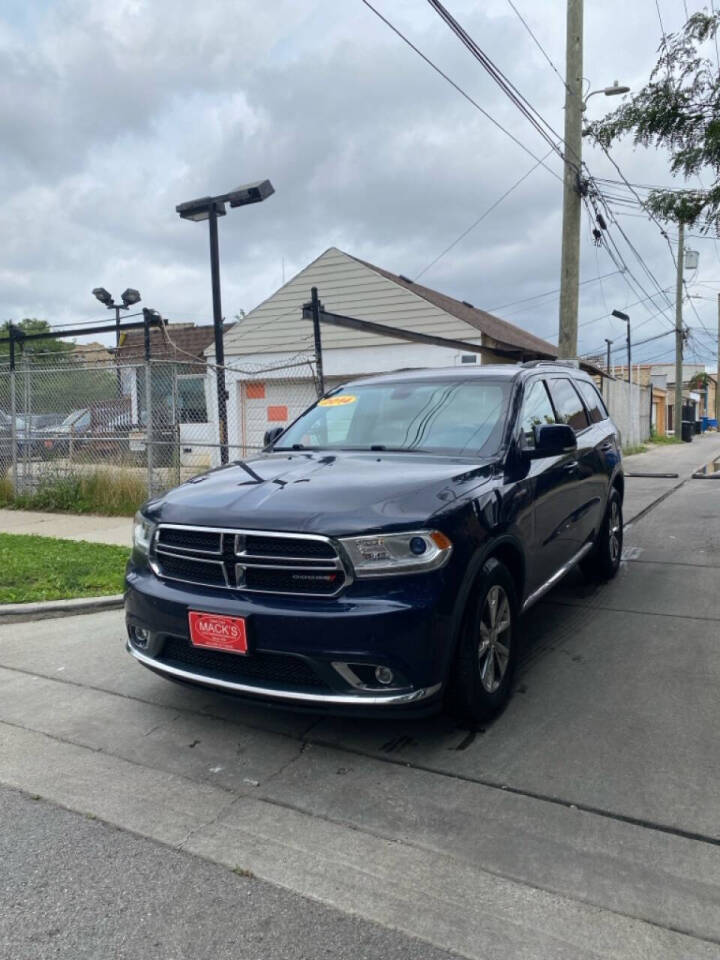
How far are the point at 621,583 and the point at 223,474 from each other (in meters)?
4.08

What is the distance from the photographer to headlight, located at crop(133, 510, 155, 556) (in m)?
3.82

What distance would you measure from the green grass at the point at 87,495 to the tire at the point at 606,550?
633 cm

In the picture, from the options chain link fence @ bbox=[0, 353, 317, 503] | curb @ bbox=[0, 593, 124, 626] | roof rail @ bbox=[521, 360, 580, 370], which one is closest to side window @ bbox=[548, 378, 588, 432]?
roof rail @ bbox=[521, 360, 580, 370]

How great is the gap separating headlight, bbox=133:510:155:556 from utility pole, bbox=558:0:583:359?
1021cm

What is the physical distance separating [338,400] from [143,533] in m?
1.94

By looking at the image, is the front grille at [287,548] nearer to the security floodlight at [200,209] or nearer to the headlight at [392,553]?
the headlight at [392,553]

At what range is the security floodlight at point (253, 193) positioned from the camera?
9.16m

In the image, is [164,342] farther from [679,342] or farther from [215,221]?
[679,342]

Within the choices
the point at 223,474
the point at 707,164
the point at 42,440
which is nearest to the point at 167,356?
the point at 42,440

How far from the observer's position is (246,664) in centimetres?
339

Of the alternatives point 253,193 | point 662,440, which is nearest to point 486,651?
point 253,193

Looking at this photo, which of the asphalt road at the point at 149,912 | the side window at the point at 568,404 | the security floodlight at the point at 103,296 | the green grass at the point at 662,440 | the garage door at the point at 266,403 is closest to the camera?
the asphalt road at the point at 149,912

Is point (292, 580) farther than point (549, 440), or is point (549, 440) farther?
point (549, 440)

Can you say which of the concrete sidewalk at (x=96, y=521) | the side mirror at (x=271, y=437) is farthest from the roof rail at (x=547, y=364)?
the concrete sidewalk at (x=96, y=521)
